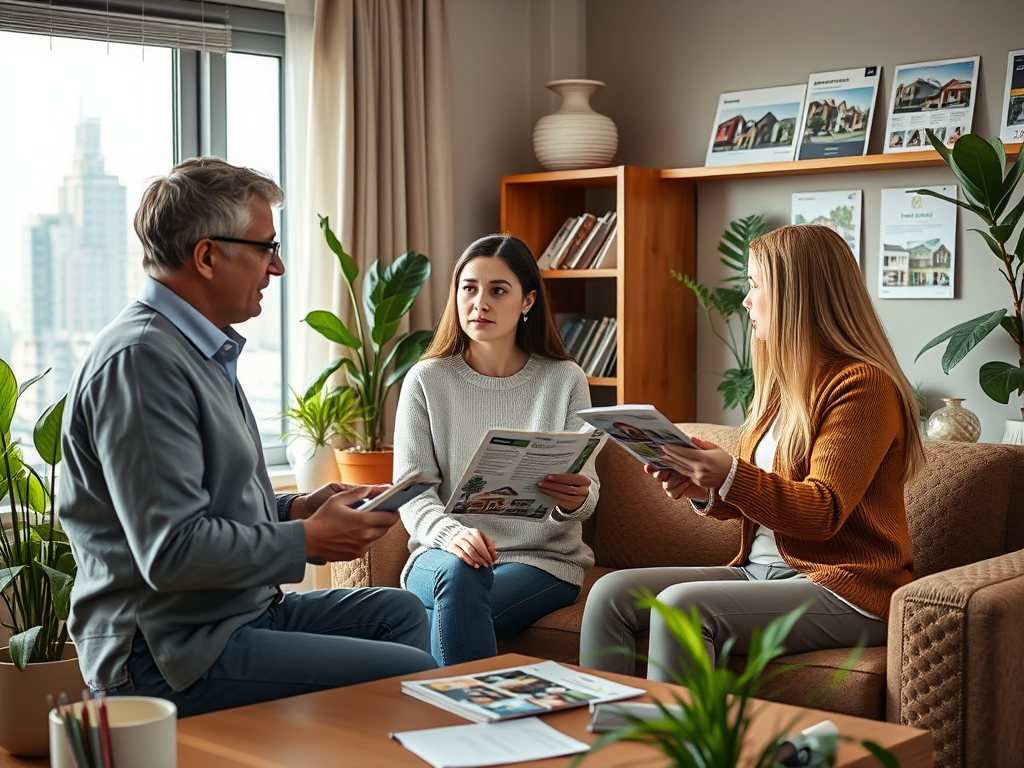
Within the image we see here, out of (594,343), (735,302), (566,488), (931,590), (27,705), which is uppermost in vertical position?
(735,302)

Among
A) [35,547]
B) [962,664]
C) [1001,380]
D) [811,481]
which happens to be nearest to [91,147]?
[35,547]

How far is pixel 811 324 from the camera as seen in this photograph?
2463 mm

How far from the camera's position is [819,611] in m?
2.38

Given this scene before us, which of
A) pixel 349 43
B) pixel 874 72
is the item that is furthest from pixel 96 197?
pixel 874 72

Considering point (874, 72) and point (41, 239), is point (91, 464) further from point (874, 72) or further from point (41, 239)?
point (874, 72)

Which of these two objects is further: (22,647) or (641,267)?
(641,267)

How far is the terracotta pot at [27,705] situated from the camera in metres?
2.59

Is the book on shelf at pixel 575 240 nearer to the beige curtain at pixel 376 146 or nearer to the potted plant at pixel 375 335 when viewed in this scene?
the beige curtain at pixel 376 146

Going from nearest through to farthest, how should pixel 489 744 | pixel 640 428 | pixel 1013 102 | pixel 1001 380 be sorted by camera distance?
pixel 489 744 < pixel 640 428 < pixel 1001 380 < pixel 1013 102

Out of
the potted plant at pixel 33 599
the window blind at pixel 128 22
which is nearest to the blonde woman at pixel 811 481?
the potted plant at pixel 33 599

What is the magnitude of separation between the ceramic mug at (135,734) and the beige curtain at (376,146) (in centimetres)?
265

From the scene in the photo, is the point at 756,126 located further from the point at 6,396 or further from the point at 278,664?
the point at 278,664

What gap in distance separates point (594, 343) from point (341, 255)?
41.2 inches

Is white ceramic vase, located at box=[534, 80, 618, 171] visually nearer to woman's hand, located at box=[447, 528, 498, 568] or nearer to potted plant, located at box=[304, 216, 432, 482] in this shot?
potted plant, located at box=[304, 216, 432, 482]
